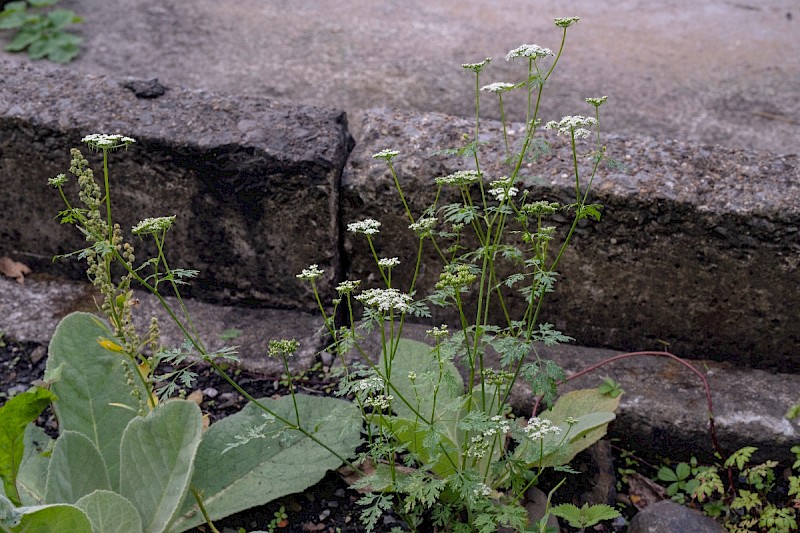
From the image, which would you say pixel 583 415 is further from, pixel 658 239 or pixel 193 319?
pixel 193 319

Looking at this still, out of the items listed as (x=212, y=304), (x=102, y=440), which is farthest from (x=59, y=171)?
(x=102, y=440)

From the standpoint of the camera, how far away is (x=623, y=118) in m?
3.92

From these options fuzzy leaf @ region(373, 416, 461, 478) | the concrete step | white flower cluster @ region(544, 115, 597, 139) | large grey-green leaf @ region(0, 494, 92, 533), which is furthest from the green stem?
white flower cluster @ region(544, 115, 597, 139)

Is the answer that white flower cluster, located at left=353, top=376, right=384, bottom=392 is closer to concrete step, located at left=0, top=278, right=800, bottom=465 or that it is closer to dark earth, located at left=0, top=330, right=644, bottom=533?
dark earth, located at left=0, top=330, right=644, bottom=533

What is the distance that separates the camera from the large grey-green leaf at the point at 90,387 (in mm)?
1994

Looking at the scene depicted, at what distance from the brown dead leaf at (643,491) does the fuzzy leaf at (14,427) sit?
1.38 metres

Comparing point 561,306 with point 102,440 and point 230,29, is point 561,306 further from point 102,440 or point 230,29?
point 230,29

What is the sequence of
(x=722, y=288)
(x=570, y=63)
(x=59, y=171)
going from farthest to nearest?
1. (x=570, y=63)
2. (x=59, y=171)
3. (x=722, y=288)

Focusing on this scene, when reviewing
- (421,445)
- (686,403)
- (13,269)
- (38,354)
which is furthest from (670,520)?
(13,269)

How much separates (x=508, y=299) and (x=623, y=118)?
71.2 inches

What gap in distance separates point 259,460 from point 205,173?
822mm

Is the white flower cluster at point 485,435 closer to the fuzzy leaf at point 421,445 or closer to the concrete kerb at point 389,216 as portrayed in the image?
the fuzzy leaf at point 421,445

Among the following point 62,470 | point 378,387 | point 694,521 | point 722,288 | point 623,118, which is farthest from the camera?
point 623,118

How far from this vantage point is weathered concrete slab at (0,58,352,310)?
7.75ft
